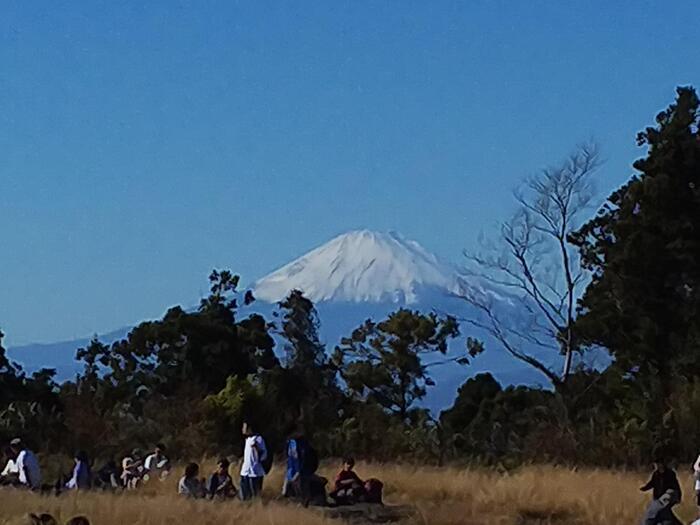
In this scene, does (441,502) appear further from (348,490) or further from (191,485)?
(191,485)

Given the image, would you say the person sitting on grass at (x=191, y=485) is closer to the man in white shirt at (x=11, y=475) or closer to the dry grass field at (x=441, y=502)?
the dry grass field at (x=441, y=502)

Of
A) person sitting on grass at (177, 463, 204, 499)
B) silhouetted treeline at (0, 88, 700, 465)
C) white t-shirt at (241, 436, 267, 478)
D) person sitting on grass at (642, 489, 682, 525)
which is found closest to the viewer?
person sitting on grass at (642, 489, 682, 525)

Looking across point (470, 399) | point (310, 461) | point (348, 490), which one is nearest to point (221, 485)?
point (310, 461)

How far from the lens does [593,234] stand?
41000 mm

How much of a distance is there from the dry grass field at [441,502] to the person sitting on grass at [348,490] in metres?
0.95

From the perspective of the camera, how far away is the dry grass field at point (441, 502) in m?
17.8

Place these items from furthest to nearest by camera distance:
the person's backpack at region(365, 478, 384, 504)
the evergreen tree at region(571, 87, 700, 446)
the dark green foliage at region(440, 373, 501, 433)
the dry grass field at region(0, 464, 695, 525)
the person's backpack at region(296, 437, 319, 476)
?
the dark green foliage at region(440, 373, 501, 433) → the evergreen tree at region(571, 87, 700, 446) → the person's backpack at region(365, 478, 384, 504) → the person's backpack at region(296, 437, 319, 476) → the dry grass field at region(0, 464, 695, 525)

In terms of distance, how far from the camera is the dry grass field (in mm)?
17766

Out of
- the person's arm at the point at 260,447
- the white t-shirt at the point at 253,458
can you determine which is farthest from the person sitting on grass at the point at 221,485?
the person's arm at the point at 260,447

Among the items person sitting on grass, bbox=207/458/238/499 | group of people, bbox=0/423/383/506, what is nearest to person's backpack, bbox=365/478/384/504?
group of people, bbox=0/423/383/506

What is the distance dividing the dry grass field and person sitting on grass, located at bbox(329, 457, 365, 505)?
3.13 feet

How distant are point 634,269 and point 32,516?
25.7 meters

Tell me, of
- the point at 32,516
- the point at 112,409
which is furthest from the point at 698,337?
the point at 32,516

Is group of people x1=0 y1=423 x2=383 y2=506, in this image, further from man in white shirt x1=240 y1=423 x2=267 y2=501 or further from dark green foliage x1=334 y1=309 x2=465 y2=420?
dark green foliage x1=334 y1=309 x2=465 y2=420
